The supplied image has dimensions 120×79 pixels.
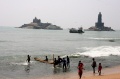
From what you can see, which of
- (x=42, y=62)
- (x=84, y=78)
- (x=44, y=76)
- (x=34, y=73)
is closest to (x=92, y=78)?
(x=84, y=78)

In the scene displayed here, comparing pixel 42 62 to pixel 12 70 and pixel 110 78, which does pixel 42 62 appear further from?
pixel 110 78

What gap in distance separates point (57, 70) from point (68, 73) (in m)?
2.25

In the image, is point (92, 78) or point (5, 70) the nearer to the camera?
point (92, 78)

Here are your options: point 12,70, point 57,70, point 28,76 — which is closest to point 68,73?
point 57,70

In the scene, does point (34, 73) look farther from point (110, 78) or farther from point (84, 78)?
point (110, 78)

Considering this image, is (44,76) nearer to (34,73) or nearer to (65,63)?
(34,73)

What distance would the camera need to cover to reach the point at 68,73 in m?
27.8

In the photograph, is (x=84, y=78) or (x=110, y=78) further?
(x=84, y=78)

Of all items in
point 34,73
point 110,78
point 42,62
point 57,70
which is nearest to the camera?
point 110,78

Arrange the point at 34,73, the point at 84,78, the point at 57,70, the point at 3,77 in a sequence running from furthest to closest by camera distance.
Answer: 1. the point at 57,70
2. the point at 34,73
3. the point at 3,77
4. the point at 84,78

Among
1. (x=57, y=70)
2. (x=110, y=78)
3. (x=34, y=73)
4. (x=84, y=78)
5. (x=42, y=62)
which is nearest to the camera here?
(x=110, y=78)

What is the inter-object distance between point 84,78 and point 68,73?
526 cm

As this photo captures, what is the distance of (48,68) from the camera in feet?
102

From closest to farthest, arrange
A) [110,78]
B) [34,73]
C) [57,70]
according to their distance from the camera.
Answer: [110,78] < [34,73] < [57,70]
